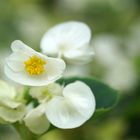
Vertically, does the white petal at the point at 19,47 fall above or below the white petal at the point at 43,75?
above

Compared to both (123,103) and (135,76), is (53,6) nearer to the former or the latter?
(135,76)

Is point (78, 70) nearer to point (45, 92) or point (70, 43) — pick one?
point (70, 43)

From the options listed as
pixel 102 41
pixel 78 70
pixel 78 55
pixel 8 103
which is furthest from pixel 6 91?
pixel 102 41

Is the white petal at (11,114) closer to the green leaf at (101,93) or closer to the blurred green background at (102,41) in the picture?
the green leaf at (101,93)

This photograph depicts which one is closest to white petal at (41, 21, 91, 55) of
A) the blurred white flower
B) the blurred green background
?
the blurred green background

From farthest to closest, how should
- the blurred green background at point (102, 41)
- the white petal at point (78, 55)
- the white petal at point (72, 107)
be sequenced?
the blurred green background at point (102, 41) → the white petal at point (78, 55) → the white petal at point (72, 107)

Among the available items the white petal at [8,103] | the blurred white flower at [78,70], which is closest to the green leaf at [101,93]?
the white petal at [8,103]
